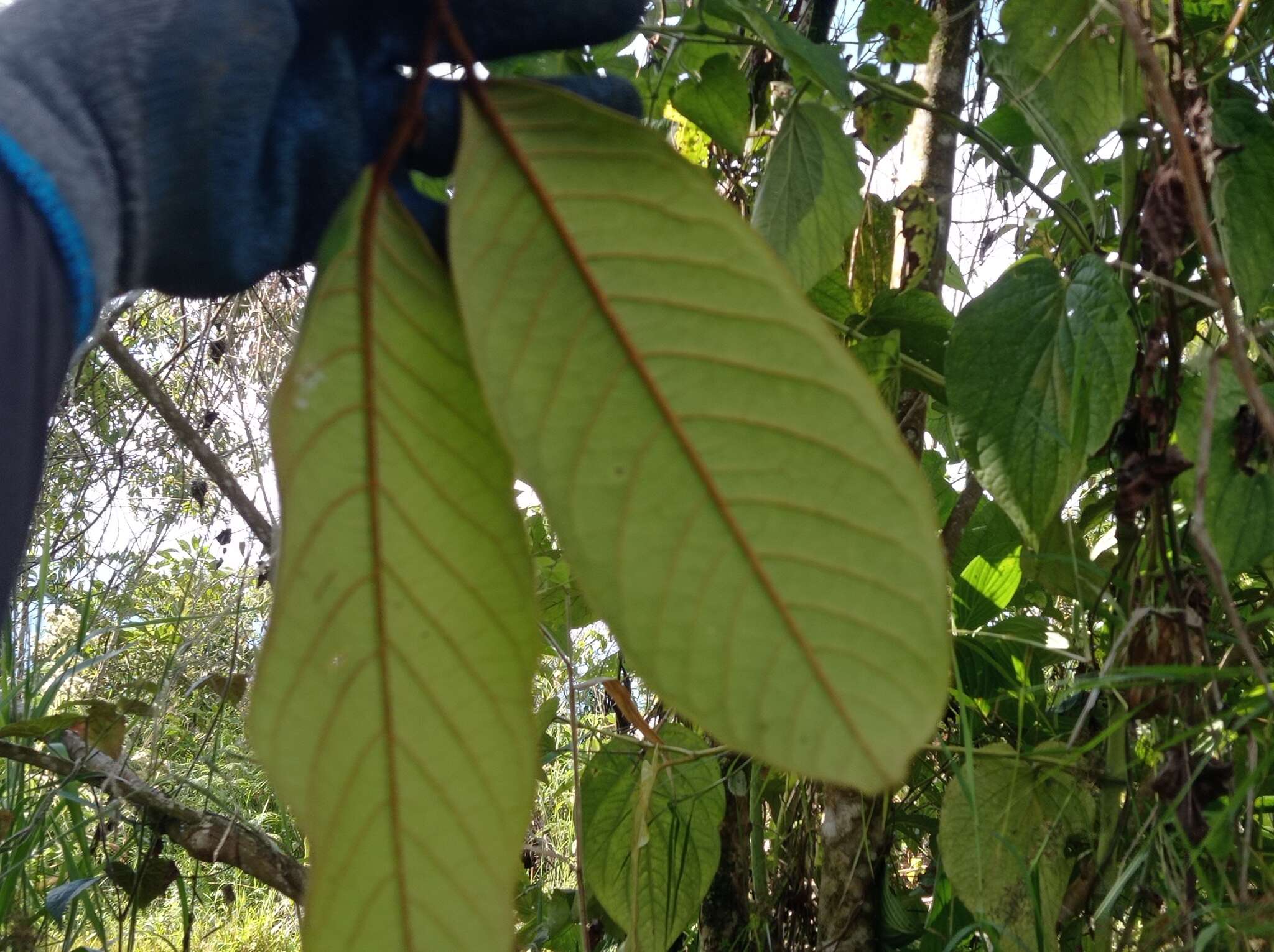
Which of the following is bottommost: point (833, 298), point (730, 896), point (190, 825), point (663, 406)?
point (730, 896)

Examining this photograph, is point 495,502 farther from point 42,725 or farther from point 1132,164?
point 42,725

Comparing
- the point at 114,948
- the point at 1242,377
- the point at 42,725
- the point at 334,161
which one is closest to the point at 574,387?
the point at 334,161

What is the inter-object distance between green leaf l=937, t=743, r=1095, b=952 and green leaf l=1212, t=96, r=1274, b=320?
403 mm

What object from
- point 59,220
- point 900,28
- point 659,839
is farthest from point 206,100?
point 659,839

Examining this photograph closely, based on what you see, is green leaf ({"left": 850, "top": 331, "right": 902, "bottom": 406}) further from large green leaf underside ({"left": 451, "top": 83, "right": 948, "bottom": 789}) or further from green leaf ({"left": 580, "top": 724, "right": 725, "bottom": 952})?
large green leaf underside ({"left": 451, "top": 83, "right": 948, "bottom": 789})

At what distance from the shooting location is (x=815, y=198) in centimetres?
79

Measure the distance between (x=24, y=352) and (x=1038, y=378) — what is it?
656 mm

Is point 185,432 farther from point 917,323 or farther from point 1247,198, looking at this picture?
point 1247,198

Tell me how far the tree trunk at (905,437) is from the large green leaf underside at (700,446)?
879 millimetres

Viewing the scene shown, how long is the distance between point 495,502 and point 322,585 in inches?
1.5

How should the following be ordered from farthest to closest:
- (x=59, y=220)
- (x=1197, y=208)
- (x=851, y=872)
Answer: (x=851, y=872), (x=1197, y=208), (x=59, y=220)

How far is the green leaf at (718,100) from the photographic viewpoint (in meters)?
0.85

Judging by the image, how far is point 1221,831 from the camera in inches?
25.8

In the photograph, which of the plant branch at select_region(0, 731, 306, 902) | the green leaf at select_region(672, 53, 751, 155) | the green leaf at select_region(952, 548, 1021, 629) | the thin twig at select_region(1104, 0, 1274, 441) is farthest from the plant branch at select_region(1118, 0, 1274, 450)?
→ the plant branch at select_region(0, 731, 306, 902)
